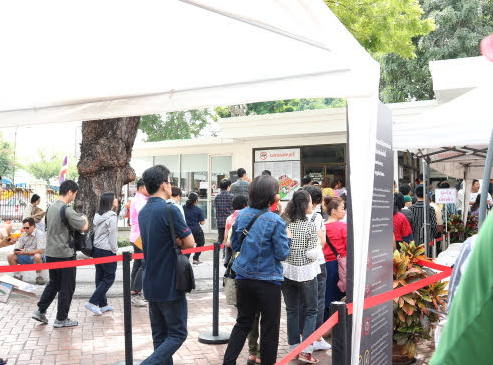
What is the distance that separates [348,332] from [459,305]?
2.78 metres

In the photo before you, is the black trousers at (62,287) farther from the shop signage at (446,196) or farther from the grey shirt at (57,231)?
the shop signage at (446,196)

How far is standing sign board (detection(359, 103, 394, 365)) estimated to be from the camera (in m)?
3.55

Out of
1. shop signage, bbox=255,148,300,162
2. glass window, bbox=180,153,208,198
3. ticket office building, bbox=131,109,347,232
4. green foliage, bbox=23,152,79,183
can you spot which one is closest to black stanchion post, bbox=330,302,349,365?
ticket office building, bbox=131,109,347,232

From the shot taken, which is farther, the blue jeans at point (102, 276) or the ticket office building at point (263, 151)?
the ticket office building at point (263, 151)

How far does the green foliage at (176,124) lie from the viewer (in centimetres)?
3866

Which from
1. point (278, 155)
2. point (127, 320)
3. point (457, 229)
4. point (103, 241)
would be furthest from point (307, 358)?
point (278, 155)

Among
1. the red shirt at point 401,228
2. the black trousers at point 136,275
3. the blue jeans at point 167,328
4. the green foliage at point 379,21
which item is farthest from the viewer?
the green foliage at point 379,21

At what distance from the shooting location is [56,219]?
6789 mm

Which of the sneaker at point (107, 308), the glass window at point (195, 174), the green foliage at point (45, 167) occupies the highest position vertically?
the green foliage at point (45, 167)

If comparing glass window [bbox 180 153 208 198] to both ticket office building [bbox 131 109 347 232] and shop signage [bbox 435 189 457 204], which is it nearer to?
ticket office building [bbox 131 109 347 232]

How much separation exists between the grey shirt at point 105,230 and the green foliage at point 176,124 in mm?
31466

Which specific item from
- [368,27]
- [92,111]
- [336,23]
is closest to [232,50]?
[336,23]

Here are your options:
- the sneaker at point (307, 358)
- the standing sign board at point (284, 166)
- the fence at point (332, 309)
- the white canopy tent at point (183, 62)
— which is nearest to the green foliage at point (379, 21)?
the standing sign board at point (284, 166)

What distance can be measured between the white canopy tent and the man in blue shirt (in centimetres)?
81
